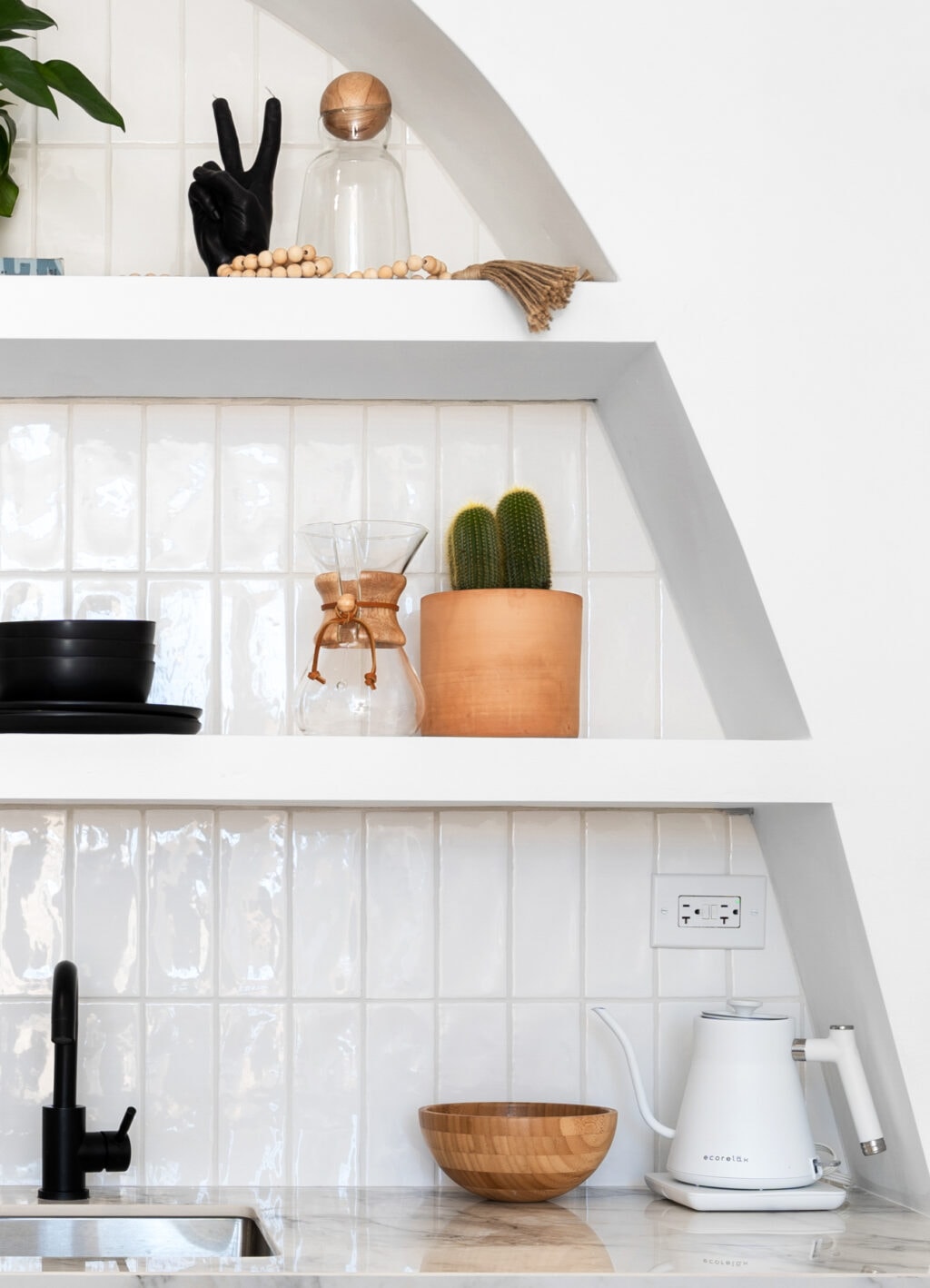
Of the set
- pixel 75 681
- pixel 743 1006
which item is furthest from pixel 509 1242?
pixel 75 681

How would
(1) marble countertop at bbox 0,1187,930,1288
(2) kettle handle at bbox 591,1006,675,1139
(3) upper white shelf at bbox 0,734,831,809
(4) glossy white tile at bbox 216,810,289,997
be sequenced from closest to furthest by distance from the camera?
1. (1) marble countertop at bbox 0,1187,930,1288
2. (3) upper white shelf at bbox 0,734,831,809
3. (2) kettle handle at bbox 591,1006,675,1139
4. (4) glossy white tile at bbox 216,810,289,997

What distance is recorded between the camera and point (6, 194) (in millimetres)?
Answer: 1588

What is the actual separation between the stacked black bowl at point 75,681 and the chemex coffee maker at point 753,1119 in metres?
0.62

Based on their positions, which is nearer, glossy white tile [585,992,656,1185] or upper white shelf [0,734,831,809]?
upper white shelf [0,734,831,809]

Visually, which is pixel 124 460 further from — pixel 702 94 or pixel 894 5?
pixel 894 5

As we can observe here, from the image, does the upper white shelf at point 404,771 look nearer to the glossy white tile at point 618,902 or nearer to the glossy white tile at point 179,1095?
the glossy white tile at point 618,902

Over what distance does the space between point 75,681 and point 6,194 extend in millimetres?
614

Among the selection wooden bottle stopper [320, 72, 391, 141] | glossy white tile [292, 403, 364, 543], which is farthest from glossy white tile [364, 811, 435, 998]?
wooden bottle stopper [320, 72, 391, 141]

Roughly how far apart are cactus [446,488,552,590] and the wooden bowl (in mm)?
570

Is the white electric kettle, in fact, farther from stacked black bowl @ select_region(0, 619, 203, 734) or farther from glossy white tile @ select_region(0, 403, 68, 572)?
glossy white tile @ select_region(0, 403, 68, 572)

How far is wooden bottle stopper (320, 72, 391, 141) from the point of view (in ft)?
5.00

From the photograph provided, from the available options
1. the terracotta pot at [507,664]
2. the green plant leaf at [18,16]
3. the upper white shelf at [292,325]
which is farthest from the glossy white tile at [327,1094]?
the green plant leaf at [18,16]

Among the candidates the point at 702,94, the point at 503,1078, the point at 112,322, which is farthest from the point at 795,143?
the point at 503,1078

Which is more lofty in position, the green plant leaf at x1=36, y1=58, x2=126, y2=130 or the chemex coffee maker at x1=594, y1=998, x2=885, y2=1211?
the green plant leaf at x1=36, y1=58, x2=126, y2=130
